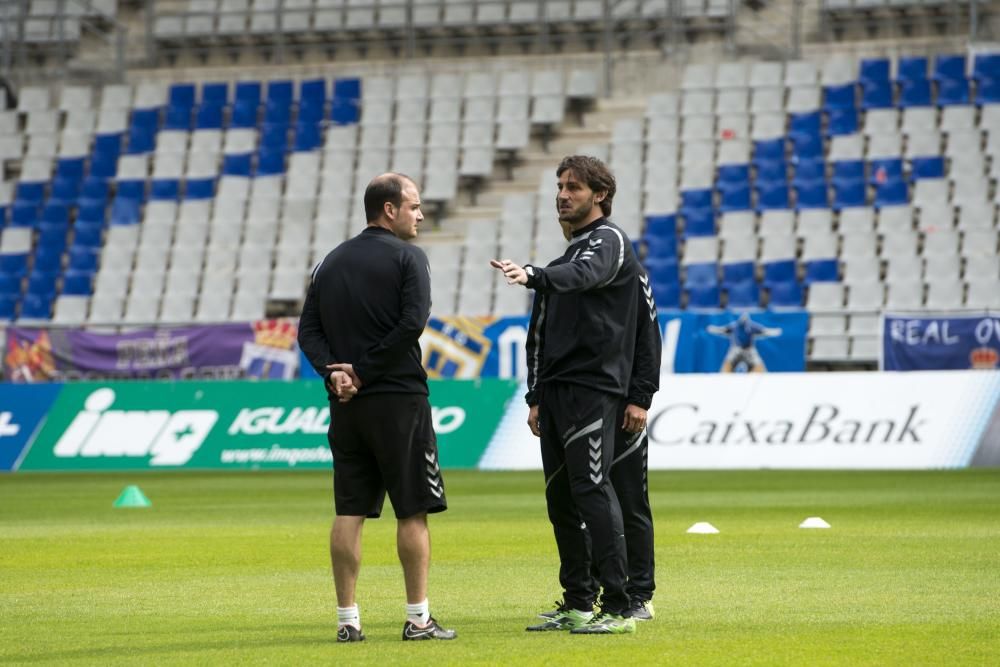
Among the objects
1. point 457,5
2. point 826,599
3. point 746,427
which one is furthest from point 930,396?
point 457,5

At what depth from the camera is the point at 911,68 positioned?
33.6 m

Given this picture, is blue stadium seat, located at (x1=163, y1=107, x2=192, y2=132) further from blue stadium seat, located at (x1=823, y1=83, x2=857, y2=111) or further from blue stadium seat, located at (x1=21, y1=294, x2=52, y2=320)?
blue stadium seat, located at (x1=823, y1=83, x2=857, y2=111)

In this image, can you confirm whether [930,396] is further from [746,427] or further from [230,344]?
[230,344]

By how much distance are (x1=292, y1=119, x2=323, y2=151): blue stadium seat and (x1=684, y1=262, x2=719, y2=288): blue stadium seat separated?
9.63 metres

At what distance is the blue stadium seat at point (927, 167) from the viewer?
3155 cm

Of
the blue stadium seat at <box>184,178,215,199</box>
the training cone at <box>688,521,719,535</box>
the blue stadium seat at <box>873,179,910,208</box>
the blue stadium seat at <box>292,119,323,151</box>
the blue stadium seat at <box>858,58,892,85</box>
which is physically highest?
the blue stadium seat at <box>858,58,892,85</box>

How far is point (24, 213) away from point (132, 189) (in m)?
2.35

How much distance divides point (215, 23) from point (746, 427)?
838 inches

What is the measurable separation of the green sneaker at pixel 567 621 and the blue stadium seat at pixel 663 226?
24.3 meters

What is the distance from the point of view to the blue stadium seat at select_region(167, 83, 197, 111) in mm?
38938

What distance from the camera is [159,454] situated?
82.0ft

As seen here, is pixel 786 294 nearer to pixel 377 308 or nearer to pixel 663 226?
pixel 663 226

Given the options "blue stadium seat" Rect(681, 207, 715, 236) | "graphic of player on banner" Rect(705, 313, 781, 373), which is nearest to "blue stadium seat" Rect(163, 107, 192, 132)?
"blue stadium seat" Rect(681, 207, 715, 236)

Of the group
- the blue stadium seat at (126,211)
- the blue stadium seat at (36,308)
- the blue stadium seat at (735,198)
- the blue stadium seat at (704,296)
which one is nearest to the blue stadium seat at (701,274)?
the blue stadium seat at (704,296)
